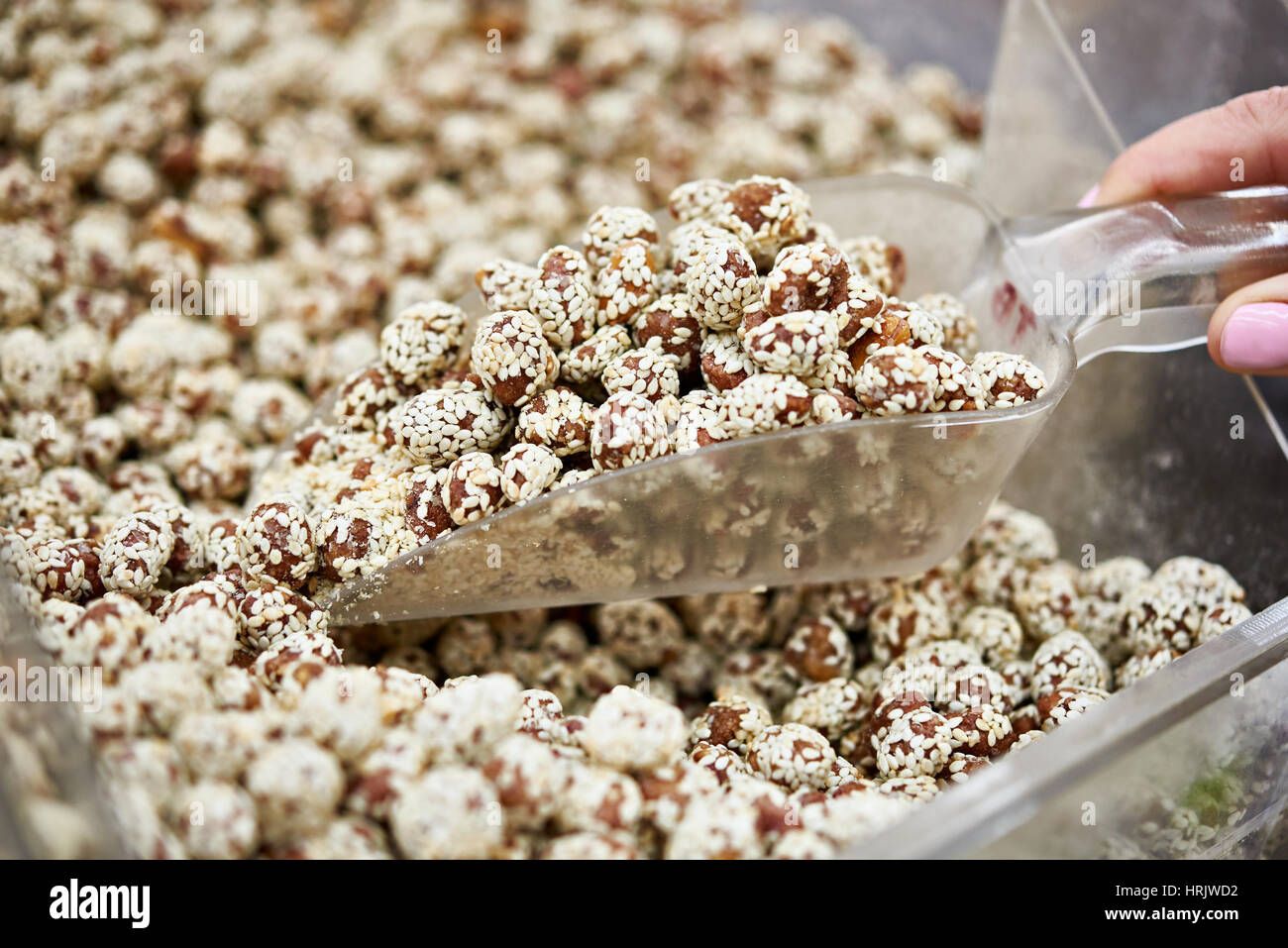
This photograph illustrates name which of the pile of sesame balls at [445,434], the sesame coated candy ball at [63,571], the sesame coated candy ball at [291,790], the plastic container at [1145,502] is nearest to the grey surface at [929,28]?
the pile of sesame balls at [445,434]

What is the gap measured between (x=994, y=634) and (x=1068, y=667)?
97 millimetres

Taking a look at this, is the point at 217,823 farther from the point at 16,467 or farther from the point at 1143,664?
the point at 1143,664

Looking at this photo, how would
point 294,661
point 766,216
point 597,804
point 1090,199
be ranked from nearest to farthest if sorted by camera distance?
point 597,804 < point 294,661 < point 766,216 < point 1090,199

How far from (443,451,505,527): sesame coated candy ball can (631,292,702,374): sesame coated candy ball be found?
0.22 metres

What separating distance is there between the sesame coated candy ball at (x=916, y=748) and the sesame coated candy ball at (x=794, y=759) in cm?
5

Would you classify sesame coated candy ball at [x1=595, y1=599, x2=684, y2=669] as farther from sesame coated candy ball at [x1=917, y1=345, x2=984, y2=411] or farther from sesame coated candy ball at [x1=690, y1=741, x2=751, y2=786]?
sesame coated candy ball at [x1=917, y1=345, x2=984, y2=411]

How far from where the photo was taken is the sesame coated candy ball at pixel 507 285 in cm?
115

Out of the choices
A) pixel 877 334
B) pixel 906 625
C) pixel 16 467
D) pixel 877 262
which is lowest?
pixel 906 625

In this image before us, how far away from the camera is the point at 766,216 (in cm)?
116

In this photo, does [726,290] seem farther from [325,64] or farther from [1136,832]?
[325,64]

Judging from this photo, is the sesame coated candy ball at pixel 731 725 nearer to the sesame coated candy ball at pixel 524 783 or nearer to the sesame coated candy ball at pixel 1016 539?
the sesame coated candy ball at pixel 524 783

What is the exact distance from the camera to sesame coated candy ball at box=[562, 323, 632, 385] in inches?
Result: 44.3
